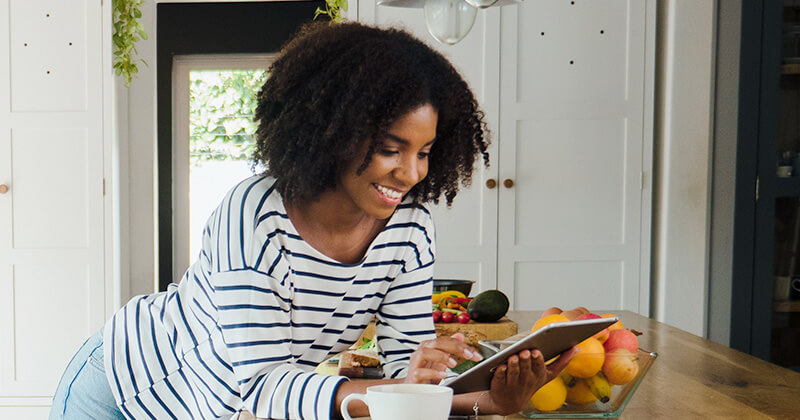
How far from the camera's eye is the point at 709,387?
1.15 metres

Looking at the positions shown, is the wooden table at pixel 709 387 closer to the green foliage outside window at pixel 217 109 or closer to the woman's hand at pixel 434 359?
the woman's hand at pixel 434 359

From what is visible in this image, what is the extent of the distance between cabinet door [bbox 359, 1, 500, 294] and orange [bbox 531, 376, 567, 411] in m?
2.22

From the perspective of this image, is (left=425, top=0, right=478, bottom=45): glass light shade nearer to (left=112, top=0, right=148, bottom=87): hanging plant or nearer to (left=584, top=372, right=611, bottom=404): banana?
(left=584, top=372, right=611, bottom=404): banana

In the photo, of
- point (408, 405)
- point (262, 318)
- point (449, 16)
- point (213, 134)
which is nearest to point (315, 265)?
point (262, 318)

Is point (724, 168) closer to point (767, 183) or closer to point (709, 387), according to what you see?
point (767, 183)

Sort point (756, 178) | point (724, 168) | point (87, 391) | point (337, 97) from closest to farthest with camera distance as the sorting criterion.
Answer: point (337, 97) < point (87, 391) < point (756, 178) < point (724, 168)

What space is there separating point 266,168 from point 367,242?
0.18 m

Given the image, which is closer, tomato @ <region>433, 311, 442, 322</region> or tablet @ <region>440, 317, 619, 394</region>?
tablet @ <region>440, 317, 619, 394</region>

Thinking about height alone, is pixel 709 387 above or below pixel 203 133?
below

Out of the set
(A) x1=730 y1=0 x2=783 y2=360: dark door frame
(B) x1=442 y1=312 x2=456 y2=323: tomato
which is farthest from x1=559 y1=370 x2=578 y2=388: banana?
(A) x1=730 y1=0 x2=783 y2=360: dark door frame

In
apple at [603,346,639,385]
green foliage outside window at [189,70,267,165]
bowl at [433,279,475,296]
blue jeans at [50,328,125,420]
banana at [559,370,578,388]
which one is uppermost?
green foliage outside window at [189,70,267,165]

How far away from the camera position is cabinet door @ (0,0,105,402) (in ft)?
10.8

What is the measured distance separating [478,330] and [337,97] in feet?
1.98

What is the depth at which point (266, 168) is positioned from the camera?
3.53 feet
